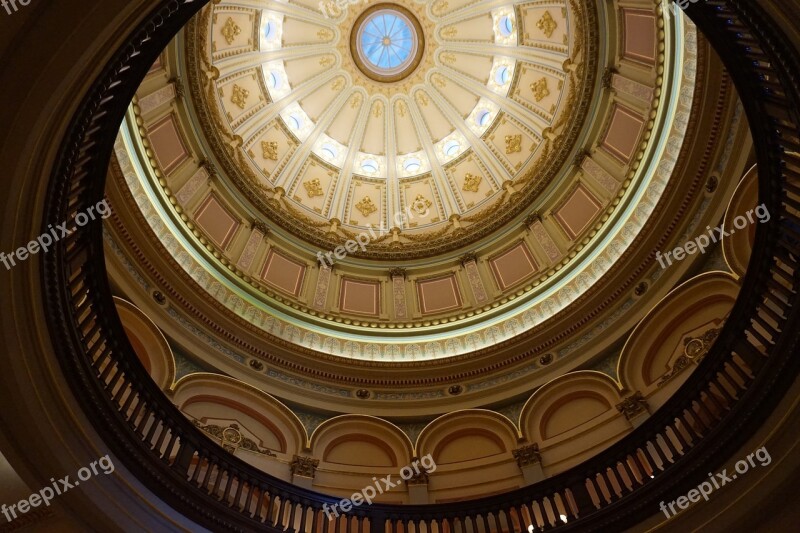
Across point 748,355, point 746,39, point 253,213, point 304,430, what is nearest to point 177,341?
point 304,430

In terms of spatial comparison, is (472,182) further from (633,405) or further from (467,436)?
(633,405)

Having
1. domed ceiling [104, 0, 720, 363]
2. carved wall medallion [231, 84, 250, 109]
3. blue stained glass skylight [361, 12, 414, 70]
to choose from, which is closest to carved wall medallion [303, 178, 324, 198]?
domed ceiling [104, 0, 720, 363]

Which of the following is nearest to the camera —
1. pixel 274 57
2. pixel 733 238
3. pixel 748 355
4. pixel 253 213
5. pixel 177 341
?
pixel 748 355

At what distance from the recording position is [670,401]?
9891mm

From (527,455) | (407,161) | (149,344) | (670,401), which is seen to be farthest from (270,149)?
(670,401)

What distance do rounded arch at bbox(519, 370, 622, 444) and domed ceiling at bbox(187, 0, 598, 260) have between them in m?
7.85

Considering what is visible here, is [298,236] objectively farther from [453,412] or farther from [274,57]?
[453,412]

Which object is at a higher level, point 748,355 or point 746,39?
point 746,39

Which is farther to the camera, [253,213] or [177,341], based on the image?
[253,213]

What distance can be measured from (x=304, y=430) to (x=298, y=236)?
27.6 ft

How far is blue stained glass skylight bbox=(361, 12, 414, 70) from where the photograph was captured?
78.5ft

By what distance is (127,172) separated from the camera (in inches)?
590

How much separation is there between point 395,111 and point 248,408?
15.1 m

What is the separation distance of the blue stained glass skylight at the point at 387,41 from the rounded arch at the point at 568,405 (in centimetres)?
1579
